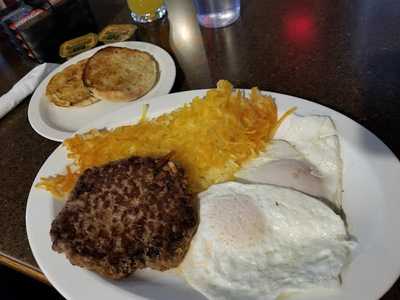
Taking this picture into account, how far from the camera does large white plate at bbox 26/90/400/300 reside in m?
0.94

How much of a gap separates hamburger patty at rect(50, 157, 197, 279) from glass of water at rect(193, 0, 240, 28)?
1.16 meters

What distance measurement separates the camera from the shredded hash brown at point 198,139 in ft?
4.38

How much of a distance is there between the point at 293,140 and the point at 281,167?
5.7 inches

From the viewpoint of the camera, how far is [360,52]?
5.77 ft

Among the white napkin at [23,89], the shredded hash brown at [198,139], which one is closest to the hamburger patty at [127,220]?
the shredded hash brown at [198,139]

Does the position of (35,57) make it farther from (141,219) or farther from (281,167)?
(281,167)

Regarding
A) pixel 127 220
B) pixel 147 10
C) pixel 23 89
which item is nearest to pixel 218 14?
pixel 147 10

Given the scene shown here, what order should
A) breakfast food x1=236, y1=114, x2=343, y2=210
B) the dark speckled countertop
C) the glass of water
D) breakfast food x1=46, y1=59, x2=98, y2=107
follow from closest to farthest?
1. breakfast food x1=236, y1=114, x2=343, y2=210
2. the dark speckled countertop
3. breakfast food x1=46, y1=59, x2=98, y2=107
4. the glass of water

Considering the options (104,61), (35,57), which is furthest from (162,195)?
(35,57)

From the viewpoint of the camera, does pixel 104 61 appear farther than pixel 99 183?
Yes

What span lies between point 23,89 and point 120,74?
59 cm

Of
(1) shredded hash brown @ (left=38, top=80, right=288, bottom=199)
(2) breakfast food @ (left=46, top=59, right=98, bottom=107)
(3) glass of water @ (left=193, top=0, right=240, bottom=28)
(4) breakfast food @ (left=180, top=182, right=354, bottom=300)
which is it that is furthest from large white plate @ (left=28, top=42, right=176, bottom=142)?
(4) breakfast food @ (left=180, top=182, right=354, bottom=300)

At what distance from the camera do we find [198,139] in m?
1.40

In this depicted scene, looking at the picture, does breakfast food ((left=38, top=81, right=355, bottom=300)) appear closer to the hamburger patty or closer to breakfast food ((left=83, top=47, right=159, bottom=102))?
the hamburger patty
